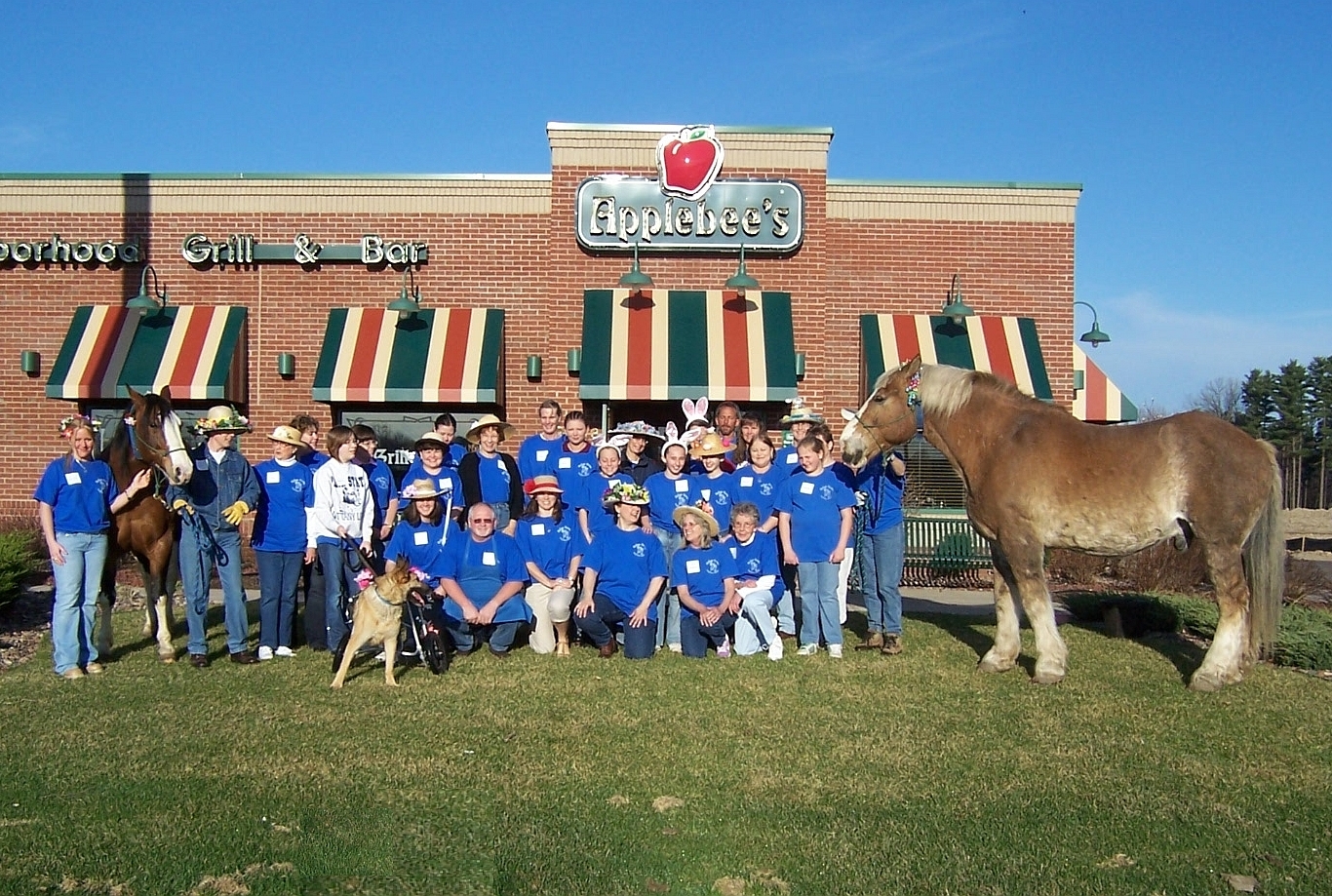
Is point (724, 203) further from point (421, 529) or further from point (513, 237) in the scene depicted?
point (421, 529)

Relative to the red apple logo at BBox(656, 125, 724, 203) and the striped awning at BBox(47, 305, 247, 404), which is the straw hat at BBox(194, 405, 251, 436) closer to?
the striped awning at BBox(47, 305, 247, 404)

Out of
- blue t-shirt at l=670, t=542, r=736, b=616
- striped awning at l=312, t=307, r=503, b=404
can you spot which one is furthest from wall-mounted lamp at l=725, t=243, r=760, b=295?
blue t-shirt at l=670, t=542, r=736, b=616

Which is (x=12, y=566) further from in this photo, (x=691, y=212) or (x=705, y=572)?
(x=691, y=212)

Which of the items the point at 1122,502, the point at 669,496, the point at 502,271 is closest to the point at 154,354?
the point at 502,271

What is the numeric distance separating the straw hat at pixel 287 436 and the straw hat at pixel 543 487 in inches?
77.8

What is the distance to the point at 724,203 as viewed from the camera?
47.4ft

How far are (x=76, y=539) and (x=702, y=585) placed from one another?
16.2 feet

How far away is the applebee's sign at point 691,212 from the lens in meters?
14.4

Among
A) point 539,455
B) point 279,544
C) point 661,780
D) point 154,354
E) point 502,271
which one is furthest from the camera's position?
point 502,271

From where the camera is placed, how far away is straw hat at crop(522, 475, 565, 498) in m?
8.58

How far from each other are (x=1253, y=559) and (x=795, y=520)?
3.42 meters

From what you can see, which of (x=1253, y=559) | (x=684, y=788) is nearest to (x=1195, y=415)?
(x=1253, y=559)

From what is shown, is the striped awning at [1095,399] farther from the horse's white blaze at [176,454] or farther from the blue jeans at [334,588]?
the horse's white blaze at [176,454]

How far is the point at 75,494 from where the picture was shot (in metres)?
7.59
